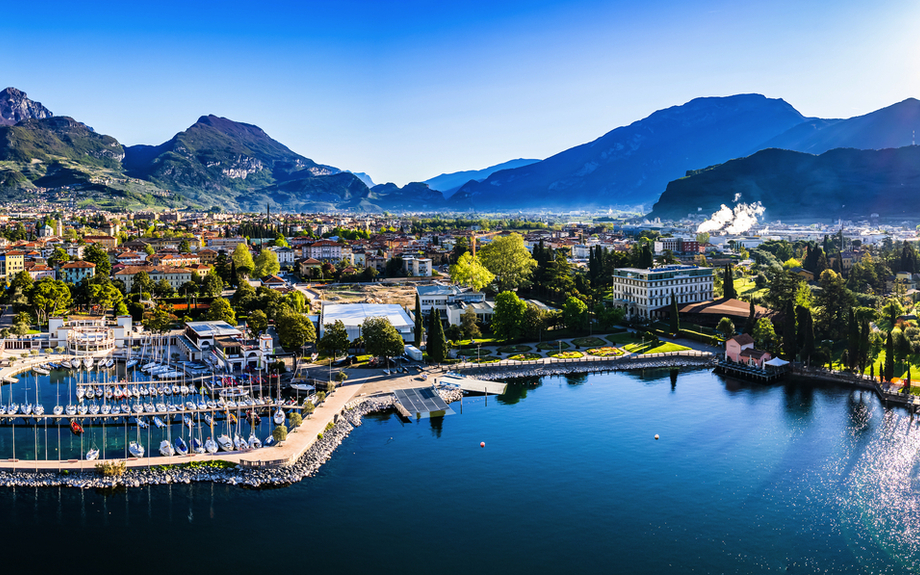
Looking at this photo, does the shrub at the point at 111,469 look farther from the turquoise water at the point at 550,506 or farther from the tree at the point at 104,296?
the tree at the point at 104,296

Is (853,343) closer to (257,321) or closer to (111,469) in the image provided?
(257,321)

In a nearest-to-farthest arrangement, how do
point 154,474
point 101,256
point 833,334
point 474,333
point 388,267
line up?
point 154,474 → point 833,334 → point 474,333 → point 101,256 → point 388,267

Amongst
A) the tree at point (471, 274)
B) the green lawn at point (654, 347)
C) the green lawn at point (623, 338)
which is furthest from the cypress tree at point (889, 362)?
the tree at point (471, 274)

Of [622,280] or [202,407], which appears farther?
[622,280]

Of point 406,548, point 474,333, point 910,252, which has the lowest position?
point 406,548

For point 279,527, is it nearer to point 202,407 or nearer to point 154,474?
point 154,474

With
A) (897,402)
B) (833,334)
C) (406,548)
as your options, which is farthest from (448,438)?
(833,334)

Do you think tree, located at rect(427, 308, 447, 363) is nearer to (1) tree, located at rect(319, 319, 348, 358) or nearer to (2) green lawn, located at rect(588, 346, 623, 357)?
(1) tree, located at rect(319, 319, 348, 358)

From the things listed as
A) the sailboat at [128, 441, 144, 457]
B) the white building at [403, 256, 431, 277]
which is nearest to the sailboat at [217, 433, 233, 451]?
the sailboat at [128, 441, 144, 457]
